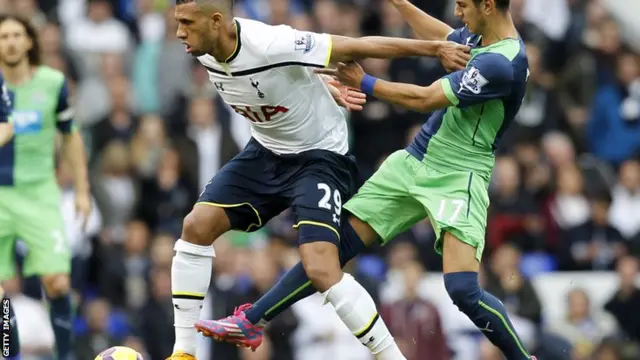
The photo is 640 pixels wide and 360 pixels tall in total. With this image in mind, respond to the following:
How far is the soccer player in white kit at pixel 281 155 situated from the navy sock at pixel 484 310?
22.6 inches

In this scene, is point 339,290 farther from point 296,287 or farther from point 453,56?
point 453,56

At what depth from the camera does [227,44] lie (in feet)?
38.5

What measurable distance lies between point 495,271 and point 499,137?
5.83 m

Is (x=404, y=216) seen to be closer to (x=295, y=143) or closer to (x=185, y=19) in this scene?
(x=295, y=143)

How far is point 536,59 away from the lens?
21312 mm

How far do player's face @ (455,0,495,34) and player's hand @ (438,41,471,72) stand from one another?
0.64 ft

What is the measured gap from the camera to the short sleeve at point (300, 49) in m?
11.8

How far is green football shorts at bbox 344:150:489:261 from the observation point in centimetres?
1203

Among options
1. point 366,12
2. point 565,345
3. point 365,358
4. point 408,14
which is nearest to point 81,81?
point 366,12

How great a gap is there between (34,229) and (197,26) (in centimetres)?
332

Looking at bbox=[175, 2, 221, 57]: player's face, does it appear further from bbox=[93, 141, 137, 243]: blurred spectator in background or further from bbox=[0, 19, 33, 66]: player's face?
bbox=[93, 141, 137, 243]: blurred spectator in background

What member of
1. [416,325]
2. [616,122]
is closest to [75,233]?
[416,325]

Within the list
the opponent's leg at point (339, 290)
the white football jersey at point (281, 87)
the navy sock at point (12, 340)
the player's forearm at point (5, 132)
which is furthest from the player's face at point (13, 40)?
the opponent's leg at point (339, 290)
